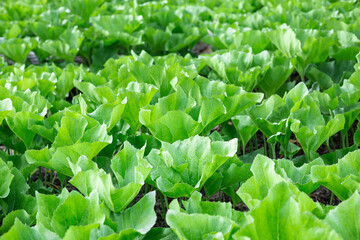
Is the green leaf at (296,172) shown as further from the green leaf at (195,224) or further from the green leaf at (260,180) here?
the green leaf at (195,224)

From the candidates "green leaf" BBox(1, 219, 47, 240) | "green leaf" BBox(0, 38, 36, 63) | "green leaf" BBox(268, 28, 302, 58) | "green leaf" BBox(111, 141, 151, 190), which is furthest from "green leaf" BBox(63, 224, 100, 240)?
"green leaf" BBox(0, 38, 36, 63)

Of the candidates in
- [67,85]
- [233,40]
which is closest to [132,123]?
[67,85]

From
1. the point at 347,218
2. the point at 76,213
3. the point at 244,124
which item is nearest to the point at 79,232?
the point at 76,213

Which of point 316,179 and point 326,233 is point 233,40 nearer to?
point 316,179

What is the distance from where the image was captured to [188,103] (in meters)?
1.55

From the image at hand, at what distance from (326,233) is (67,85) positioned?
170cm

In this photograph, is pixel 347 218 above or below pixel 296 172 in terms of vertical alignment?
above

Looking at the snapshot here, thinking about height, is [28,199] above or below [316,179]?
below

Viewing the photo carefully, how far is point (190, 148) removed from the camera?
1.23 metres

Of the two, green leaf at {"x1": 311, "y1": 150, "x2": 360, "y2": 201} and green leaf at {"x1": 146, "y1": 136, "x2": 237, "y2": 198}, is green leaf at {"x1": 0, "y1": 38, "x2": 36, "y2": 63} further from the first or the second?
green leaf at {"x1": 311, "y1": 150, "x2": 360, "y2": 201}

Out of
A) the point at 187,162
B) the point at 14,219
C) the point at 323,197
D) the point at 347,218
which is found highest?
the point at 347,218

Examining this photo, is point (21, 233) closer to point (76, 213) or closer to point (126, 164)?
point (76, 213)

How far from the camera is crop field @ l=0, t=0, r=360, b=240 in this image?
3.08 ft

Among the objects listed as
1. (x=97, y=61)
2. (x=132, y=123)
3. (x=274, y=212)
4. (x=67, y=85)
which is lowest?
(x=97, y=61)
